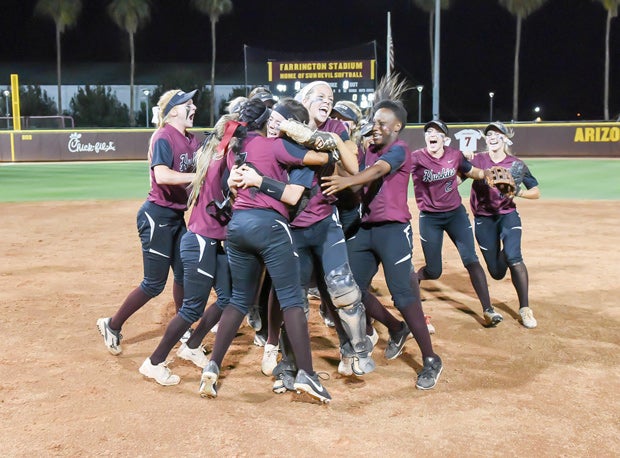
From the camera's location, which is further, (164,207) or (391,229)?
(164,207)

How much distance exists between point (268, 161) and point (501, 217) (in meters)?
3.14

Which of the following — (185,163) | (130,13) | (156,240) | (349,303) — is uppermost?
(130,13)

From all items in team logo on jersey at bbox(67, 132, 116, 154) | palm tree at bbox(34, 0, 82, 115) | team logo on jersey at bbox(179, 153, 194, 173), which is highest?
palm tree at bbox(34, 0, 82, 115)

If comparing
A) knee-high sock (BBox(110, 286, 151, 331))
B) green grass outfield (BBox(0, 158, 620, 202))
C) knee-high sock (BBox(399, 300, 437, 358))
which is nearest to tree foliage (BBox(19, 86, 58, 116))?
green grass outfield (BBox(0, 158, 620, 202))

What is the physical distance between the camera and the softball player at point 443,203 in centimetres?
639

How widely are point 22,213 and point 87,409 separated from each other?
36.5 ft

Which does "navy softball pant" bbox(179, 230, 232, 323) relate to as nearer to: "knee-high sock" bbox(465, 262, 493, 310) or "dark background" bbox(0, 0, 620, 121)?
"knee-high sock" bbox(465, 262, 493, 310)

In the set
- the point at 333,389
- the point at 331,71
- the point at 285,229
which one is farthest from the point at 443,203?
the point at 331,71

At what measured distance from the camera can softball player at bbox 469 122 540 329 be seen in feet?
21.4

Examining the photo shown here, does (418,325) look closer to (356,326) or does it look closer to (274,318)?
(356,326)

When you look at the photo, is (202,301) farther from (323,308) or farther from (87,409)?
(323,308)

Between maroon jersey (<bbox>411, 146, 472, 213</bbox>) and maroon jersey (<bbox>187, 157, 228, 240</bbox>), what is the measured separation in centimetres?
222

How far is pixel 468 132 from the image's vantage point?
28.7 meters

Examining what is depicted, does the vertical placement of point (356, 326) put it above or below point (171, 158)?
below
